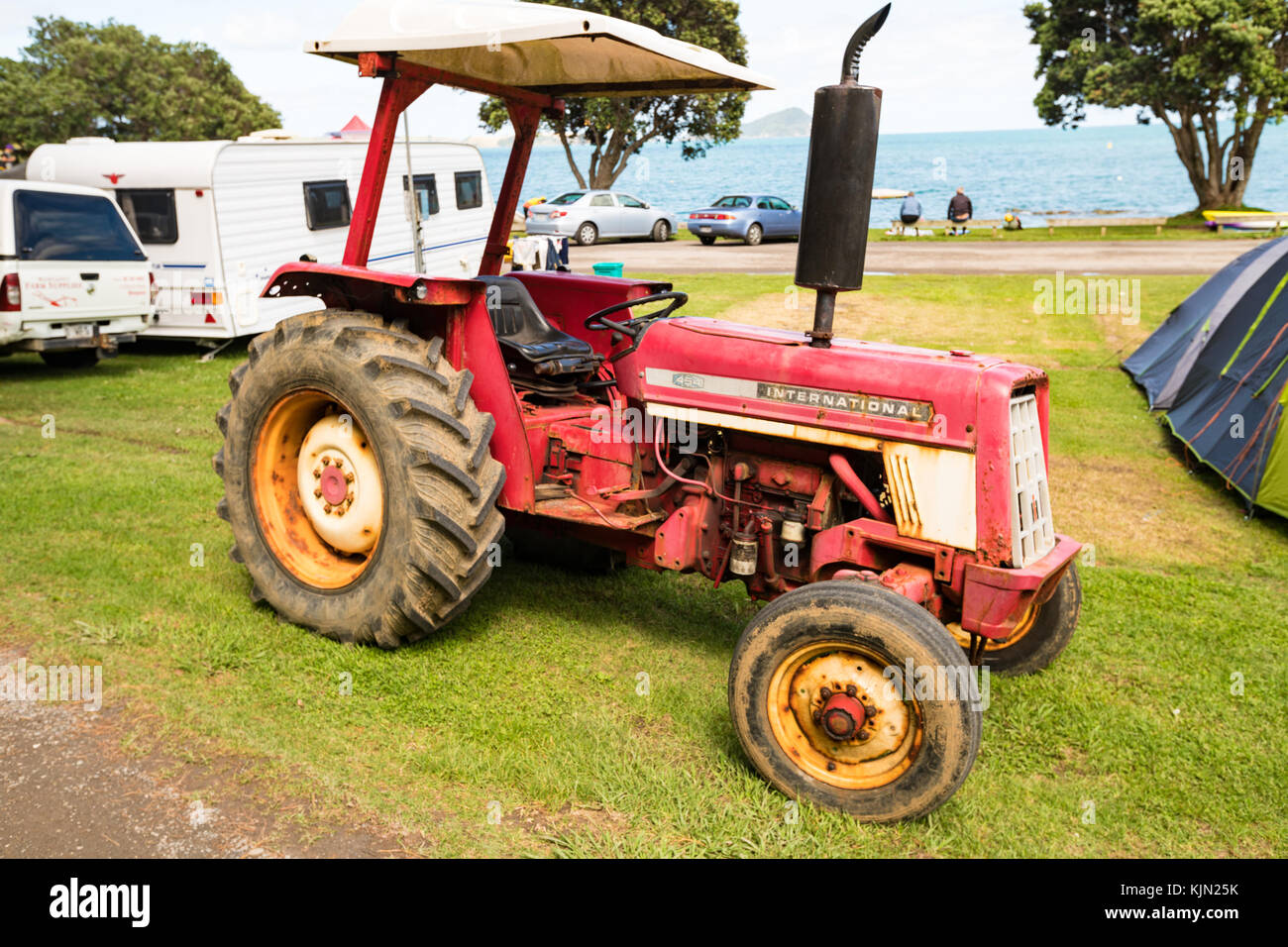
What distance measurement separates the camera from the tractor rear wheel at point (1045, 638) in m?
4.25

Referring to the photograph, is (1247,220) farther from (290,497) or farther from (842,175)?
(290,497)

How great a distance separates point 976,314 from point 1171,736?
11.1 meters

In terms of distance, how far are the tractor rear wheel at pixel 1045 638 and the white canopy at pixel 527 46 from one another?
2.53 metres

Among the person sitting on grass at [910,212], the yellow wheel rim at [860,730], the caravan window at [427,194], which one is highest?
the caravan window at [427,194]

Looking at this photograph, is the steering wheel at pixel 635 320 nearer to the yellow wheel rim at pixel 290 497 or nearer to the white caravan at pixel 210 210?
the yellow wheel rim at pixel 290 497

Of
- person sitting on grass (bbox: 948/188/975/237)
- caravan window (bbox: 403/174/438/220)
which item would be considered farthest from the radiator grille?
person sitting on grass (bbox: 948/188/975/237)

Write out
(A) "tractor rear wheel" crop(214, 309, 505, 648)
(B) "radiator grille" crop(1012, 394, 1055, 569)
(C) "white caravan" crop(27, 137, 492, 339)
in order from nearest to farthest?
(B) "radiator grille" crop(1012, 394, 1055, 569) < (A) "tractor rear wheel" crop(214, 309, 505, 648) < (C) "white caravan" crop(27, 137, 492, 339)

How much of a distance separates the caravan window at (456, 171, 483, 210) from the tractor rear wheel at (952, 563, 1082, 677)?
13.7 m

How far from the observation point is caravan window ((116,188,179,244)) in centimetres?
1153

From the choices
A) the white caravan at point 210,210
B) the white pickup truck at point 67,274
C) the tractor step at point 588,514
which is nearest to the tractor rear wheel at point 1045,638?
the tractor step at point 588,514

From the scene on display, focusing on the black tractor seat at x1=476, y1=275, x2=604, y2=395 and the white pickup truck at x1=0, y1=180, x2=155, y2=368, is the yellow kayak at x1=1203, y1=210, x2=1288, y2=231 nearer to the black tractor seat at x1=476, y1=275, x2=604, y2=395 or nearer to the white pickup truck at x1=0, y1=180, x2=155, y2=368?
the white pickup truck at x1=0, y1=180, x2=155, y2=368

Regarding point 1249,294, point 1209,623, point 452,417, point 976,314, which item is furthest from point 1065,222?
point 452,417
